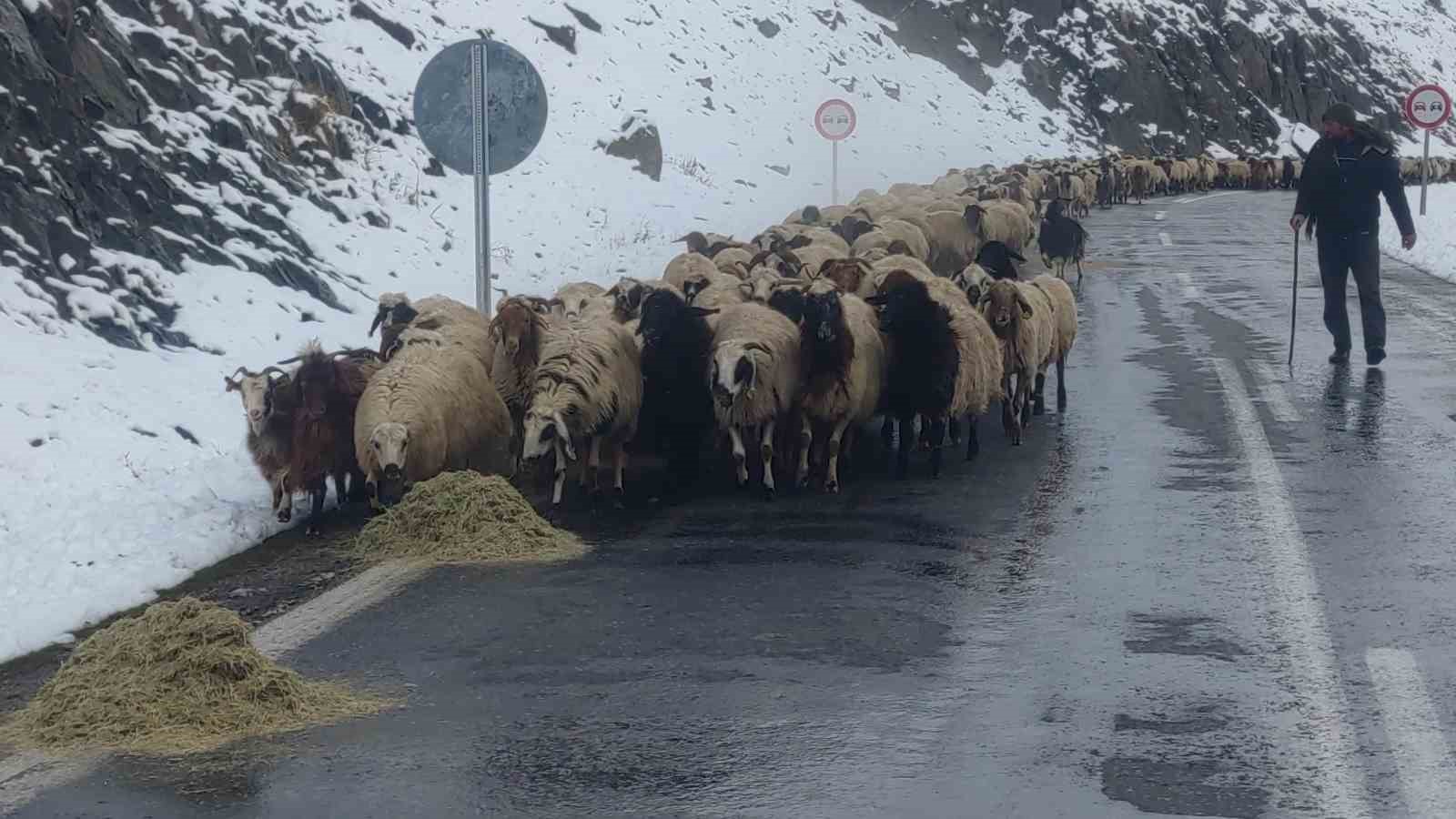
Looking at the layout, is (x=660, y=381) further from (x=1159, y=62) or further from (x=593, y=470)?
(x=1159, y=62)

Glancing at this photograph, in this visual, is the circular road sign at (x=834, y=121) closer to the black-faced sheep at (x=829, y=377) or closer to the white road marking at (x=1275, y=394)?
the white road marking at (x=1275, y=394)

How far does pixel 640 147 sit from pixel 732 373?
72.3ft

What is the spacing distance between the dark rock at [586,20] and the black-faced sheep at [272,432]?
3236 centimetres

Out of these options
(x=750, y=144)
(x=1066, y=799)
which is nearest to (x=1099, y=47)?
(x=750, y=144)

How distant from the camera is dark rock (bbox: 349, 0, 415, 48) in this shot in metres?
28.7

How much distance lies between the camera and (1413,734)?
18.0 ft

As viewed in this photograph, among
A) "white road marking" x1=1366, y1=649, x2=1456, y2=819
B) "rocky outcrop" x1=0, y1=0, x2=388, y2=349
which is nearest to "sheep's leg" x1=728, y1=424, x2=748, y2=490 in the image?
"white road marking" x1=1366, y1=649, x2=1456, y2=819

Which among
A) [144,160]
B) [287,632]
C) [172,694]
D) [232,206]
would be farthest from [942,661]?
[232,206]

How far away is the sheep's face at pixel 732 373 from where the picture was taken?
10047 mm

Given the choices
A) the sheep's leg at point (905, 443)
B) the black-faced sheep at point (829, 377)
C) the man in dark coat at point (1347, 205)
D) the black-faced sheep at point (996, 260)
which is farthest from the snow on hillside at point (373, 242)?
the man in dark coat at point (1347, 205)

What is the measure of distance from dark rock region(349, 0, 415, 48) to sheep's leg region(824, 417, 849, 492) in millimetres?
19863

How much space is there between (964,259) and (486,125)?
1121 cm

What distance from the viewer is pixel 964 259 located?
2300 centimetres

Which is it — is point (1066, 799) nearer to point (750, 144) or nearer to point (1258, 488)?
point (1258, 488)
